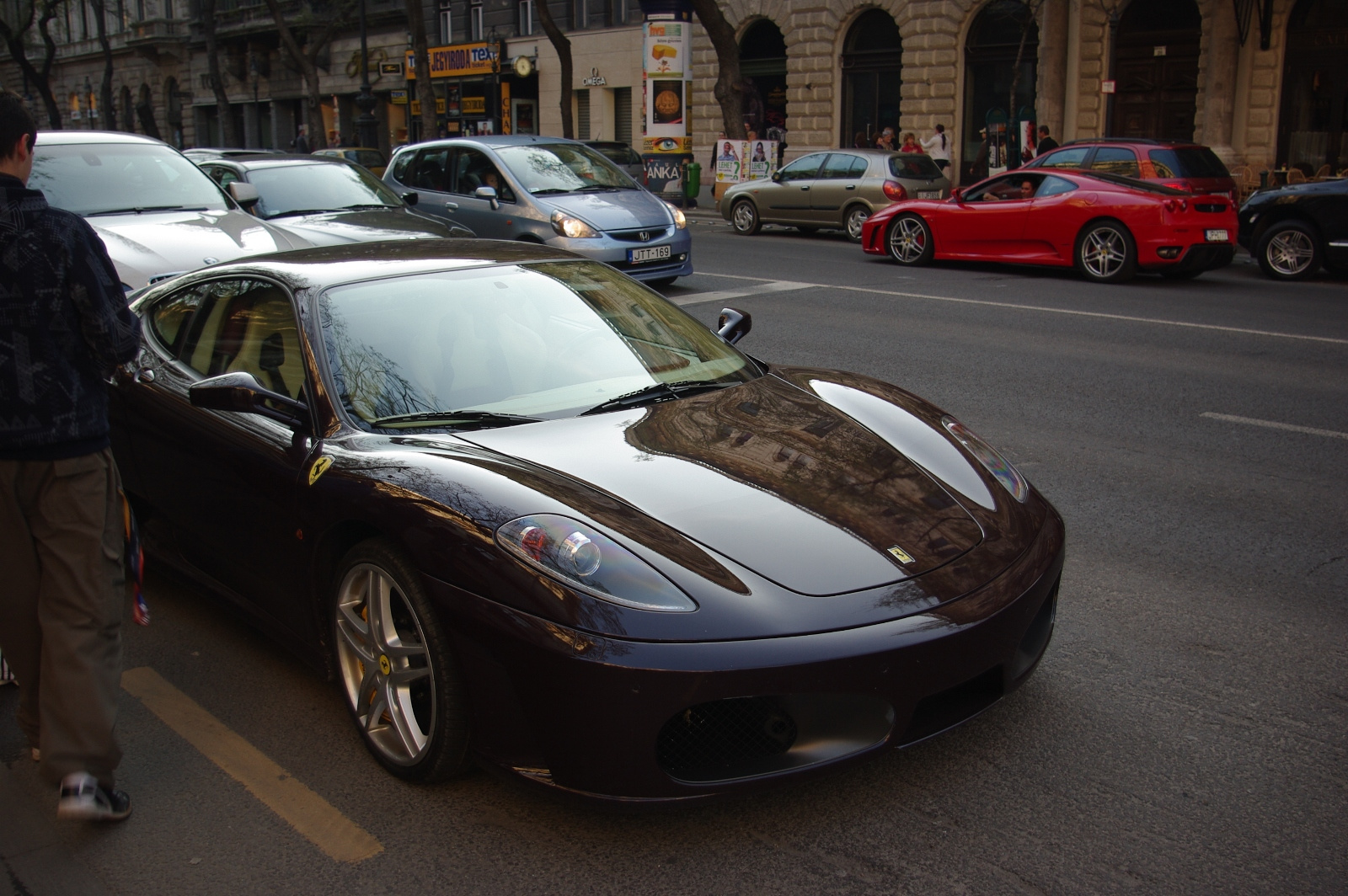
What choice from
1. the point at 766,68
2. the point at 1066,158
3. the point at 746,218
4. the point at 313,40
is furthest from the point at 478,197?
the point at 313,40

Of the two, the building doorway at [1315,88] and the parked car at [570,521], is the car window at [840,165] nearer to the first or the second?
the building doorway at [1315,88]

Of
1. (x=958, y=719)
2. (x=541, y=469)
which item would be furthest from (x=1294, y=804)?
(x=541, y=469)

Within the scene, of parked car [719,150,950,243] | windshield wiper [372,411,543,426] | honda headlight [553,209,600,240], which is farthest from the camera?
parked car [719,150,950,243]

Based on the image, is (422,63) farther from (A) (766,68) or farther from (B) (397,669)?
(B) (397,669)

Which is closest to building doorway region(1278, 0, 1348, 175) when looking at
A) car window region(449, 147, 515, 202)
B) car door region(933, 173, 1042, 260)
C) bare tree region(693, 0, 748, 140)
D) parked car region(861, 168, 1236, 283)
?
parked car region(861, 168, 1236, 283)

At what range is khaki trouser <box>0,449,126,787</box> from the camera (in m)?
2.93

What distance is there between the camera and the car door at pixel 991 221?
14.6 meters

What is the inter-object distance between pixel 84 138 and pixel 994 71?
2269 cm

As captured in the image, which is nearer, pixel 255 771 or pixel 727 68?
pixel 255 771

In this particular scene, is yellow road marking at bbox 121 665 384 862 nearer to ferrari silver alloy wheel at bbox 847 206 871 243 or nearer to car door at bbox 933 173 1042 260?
car door at bbox 933 173 1042 260

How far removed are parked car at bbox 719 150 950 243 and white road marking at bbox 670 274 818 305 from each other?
5183 millimetres

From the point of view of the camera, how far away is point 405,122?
46781mm

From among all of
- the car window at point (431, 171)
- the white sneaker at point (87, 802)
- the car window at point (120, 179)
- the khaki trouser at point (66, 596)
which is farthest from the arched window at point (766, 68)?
the white sneaker at point (87, 802)

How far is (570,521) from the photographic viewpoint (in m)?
2.92
